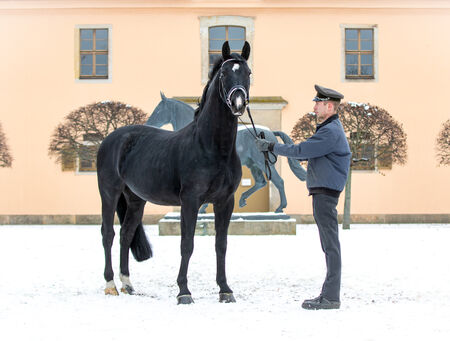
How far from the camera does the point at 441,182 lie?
1638cm

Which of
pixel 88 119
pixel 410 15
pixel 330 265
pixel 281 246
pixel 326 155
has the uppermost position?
pixel 410 15

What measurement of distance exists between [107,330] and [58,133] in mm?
11625

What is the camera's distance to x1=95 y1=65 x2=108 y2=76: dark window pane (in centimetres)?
1689

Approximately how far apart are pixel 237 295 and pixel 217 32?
12403 mm

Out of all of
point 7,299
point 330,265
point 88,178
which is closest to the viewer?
point 330,265

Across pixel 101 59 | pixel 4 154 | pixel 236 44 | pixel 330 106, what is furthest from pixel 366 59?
pixel 330 106

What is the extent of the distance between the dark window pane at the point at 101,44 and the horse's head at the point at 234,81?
1271 cm

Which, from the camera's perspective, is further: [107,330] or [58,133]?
[58,133]

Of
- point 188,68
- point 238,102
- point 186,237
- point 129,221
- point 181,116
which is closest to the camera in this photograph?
point 238,102

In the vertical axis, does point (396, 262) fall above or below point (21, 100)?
below

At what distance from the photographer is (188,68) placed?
1666 cm

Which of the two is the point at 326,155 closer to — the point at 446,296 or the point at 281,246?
the point at 446,296

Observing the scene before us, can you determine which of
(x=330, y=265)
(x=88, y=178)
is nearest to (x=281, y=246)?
(x=330, y=265)

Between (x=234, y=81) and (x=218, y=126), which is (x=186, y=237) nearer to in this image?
(x=218, y=126)
